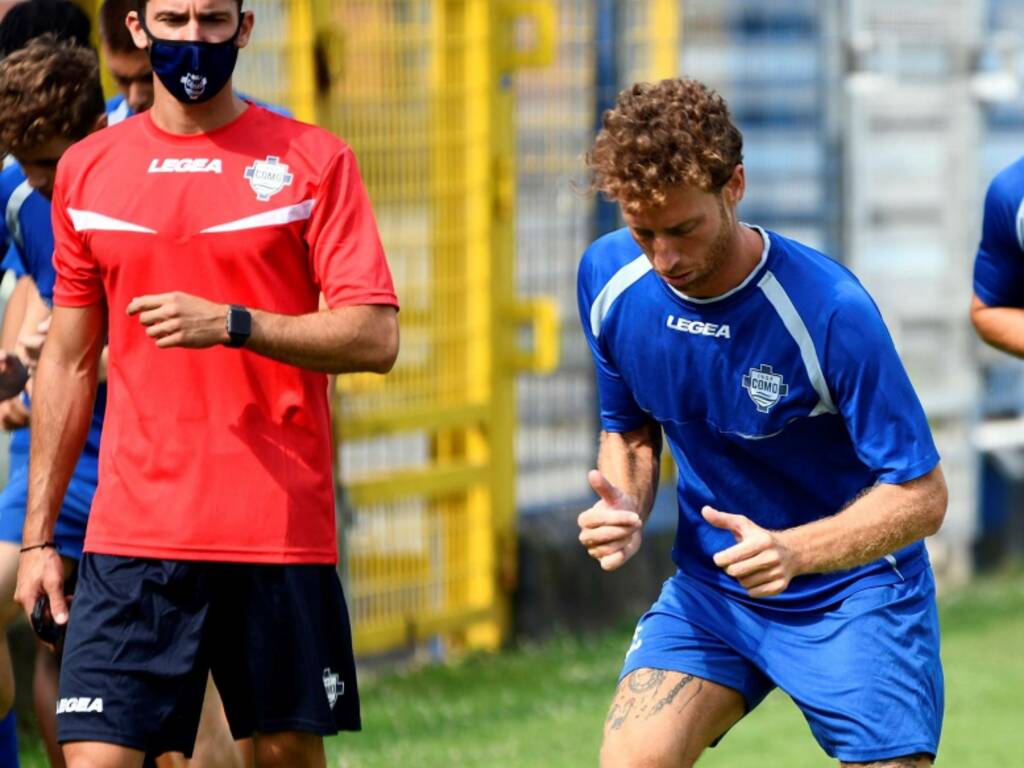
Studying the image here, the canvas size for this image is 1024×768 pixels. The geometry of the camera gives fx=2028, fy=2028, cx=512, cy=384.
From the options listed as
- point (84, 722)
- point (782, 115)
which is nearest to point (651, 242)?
point (84, 722)

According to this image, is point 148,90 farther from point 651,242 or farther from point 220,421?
point 651,242

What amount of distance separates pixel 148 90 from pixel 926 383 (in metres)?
8.27

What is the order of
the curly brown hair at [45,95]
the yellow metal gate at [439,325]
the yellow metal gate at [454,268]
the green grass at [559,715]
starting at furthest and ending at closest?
the yellow metal gate at [439,325]
the yellow metal gate at [454,268]
the green grass at [559,715]
the curly brown hair at [45,95]

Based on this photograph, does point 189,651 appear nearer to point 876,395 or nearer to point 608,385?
point 608,385

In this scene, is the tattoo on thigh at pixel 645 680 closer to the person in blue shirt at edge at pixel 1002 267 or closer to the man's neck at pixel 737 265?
the man's neck at pixel 737 265

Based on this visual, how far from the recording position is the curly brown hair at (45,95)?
5.42 metres

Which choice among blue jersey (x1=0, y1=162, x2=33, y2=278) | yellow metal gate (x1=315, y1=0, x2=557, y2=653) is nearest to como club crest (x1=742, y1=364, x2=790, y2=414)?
blue jersey (x1=0, y1=162, x2=33, y2=278)

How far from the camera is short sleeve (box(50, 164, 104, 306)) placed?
498 centimetres

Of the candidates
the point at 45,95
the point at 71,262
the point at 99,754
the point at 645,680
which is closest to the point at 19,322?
the point at 45,95

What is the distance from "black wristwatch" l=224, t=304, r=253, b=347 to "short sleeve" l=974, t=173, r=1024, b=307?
250 centimetres

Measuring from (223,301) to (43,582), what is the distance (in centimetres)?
86

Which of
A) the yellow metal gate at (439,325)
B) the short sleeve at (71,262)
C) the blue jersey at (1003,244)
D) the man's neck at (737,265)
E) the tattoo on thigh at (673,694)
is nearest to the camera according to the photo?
the man's neck at (737,265)

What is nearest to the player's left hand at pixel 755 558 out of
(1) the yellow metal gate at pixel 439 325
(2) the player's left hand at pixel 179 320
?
(2) the player's left hand at pixel 179 320

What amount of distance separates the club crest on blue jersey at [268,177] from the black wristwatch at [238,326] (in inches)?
15.3
